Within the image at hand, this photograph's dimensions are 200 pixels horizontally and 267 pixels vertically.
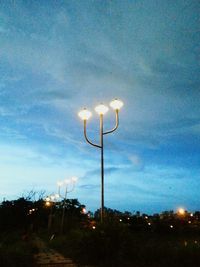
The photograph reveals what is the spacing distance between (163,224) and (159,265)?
58.4 meters

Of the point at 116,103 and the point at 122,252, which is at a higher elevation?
the point at 116,103

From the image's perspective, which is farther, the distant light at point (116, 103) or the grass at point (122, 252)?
the distant light at point (116, 103)

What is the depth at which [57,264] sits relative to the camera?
1367cm

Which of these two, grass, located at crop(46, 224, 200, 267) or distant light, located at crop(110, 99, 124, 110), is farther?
distant light, located at crop(110, 99, 124, 110)

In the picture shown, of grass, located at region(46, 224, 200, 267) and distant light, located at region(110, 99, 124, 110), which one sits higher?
distant light, located at region(110, 99, 124, 110)

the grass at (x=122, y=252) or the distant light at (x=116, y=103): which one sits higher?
the distant light at (x=116, y=103)

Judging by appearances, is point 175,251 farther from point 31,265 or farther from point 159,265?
point 31,265

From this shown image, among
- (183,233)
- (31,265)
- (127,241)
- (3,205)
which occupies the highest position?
(183,233)

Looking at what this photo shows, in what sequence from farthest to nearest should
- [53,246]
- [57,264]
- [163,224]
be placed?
[163,224]
[53,246]
[57,264]

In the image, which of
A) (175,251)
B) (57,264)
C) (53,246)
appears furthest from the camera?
(53,246)

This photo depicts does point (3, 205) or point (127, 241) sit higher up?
point (3, 205)

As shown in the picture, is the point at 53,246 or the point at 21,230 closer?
the point at 21,230

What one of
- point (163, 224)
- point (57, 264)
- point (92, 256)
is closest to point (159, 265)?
point (92, 256)

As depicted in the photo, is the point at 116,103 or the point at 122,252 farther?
the point at 116,103
